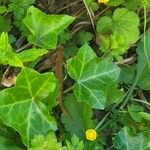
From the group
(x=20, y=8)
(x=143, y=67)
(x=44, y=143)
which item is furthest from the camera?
(x=143, y=67)

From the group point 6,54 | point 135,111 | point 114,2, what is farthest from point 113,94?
point 6,54

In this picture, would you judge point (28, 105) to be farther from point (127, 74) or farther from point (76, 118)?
point (127, 74)

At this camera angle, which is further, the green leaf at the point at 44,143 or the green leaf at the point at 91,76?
the green leaf at the point at 91,76

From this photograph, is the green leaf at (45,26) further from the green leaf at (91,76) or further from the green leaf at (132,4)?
the green leaf at (132,4)

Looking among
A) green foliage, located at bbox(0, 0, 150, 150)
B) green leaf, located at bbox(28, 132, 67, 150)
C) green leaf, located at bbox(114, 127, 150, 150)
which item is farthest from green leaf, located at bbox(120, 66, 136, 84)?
green leaf, located at bbox(28, 132, 67, 150)

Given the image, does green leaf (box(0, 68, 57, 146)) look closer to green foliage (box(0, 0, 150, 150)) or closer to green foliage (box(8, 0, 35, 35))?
green foliage (box(0, 0, 150, 150))

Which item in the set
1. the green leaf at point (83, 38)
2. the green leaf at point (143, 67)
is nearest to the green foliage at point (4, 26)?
the green leaf at point (83, 38)
